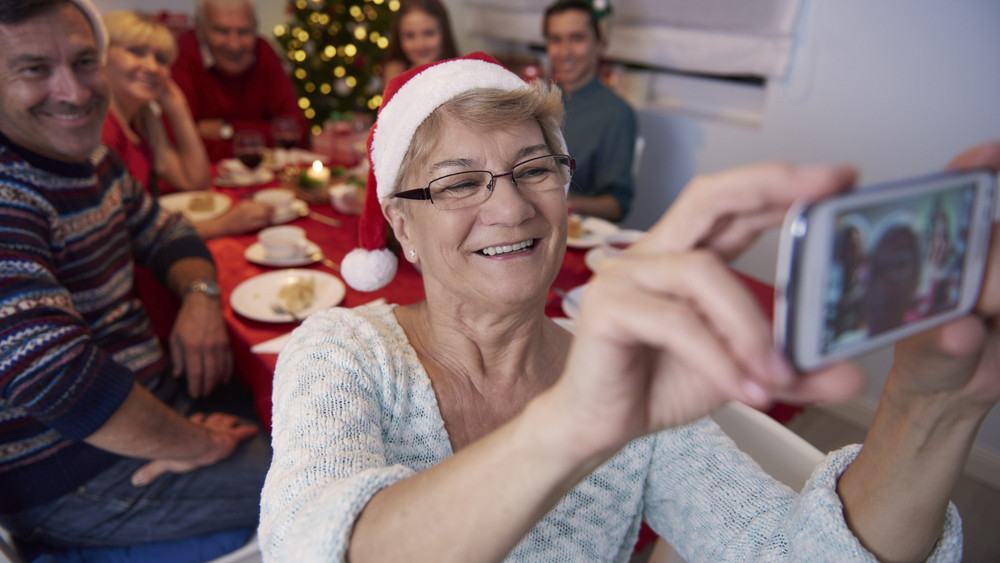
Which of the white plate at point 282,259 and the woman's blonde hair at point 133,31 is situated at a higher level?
the woman's blonde hair at point 133,31

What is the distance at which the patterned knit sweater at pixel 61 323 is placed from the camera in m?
1.09

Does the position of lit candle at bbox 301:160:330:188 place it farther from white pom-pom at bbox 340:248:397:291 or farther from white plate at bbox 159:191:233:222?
white pom-pom at bbox 340:248:397:291

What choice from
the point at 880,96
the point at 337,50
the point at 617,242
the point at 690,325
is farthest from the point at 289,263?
the point at 337,50

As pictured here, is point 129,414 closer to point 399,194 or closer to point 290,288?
point 290,288

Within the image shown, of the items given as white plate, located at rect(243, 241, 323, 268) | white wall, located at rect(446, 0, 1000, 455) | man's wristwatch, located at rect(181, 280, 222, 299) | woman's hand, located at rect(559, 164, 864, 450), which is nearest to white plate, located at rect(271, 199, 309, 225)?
white plate, located at rect(243, 241, 323, 268)

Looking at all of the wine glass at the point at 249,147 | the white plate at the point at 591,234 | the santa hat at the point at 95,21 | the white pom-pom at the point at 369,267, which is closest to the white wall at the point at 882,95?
the white plate at the point at 591,234

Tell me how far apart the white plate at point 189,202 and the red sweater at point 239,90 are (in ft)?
3.57

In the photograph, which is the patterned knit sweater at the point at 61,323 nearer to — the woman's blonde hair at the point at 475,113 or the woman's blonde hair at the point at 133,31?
the woman's blonde hair at the point at 475,113

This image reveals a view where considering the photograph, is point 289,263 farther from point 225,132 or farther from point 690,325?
point 225,132

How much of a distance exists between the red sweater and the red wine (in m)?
0.86

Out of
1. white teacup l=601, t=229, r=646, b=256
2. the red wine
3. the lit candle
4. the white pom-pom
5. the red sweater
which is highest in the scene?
→ the red sweater

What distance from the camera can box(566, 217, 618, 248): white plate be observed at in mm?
1986

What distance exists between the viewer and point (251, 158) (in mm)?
2621

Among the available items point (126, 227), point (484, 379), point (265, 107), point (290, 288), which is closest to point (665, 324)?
point (484, 379)
